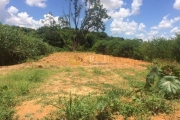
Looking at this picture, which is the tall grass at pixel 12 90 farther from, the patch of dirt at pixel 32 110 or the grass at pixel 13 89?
the patch of dirt at pixel 32 110

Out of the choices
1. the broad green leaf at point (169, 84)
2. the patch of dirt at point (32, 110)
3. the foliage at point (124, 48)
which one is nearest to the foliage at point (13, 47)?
the foliage at point (124, 48)

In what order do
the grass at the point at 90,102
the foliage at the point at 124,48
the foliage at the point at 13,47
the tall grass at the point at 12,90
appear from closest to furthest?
the grass at the point at 90,102, the tall grass at the point at 12,90, the foliage at the point at 13,47, the foliage at the point at 124,48

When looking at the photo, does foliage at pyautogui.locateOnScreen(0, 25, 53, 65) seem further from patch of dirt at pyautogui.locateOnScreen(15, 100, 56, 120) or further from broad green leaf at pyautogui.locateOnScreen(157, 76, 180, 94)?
broad green leaf at pyautogui.locateOnScreen(157, 76, 180, 94)

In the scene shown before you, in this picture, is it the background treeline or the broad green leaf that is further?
the background treeline

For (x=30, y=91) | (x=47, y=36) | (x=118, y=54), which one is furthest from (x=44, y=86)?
(x=47, y=36)

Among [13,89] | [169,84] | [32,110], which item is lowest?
[32,110]

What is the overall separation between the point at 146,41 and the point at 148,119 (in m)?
12.0

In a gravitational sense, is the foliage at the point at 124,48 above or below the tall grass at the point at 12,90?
above

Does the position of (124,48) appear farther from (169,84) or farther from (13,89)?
(169,84)

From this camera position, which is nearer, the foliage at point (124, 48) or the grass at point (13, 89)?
the grass at point (13, 89)

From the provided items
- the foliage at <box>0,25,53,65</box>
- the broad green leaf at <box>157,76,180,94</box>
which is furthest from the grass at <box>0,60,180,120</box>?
the foliage at <box>0,25,53,65</box>

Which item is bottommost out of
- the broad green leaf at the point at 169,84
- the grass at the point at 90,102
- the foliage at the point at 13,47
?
the grass at the point at 90,102

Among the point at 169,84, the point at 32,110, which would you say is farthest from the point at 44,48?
the point at 169,84

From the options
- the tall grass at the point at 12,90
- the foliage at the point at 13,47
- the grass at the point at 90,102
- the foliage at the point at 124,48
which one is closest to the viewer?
the grass at the point at 90,102
